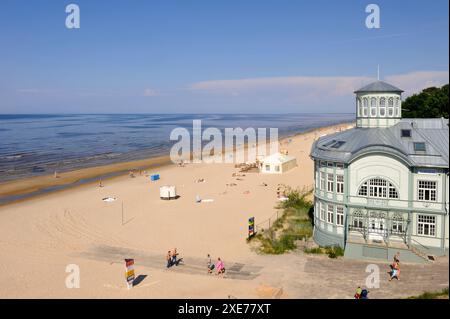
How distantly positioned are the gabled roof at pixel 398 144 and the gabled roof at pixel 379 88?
6.47 ft

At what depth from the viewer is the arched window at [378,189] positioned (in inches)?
950

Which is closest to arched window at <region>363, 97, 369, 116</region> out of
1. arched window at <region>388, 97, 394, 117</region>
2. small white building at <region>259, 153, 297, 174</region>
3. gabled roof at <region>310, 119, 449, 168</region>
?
gabled roof at <region>310, 119, 449, 168</region>

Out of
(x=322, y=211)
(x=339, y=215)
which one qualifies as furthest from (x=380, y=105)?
(x=322, y=211)

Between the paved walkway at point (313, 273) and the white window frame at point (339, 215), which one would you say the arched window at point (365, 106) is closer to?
the white window frame at point (339, 215)

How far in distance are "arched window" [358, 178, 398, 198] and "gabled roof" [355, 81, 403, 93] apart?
5555 millimetres

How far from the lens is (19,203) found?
1679 inches

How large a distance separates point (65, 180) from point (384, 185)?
42.4 m

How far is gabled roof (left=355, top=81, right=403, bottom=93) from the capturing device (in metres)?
26.3

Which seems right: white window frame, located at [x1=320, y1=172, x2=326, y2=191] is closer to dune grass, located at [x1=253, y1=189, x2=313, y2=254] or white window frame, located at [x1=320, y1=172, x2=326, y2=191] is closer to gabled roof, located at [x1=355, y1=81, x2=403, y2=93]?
dune grass, located at [x1=253, y1=189, x2=313, y2=254]

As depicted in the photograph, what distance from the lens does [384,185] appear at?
24250 millimetres

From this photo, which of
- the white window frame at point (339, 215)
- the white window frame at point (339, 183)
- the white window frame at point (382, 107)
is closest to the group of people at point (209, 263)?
the white window frame at point (339, 215)

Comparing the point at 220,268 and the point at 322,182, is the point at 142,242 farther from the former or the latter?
the point at 322,182
